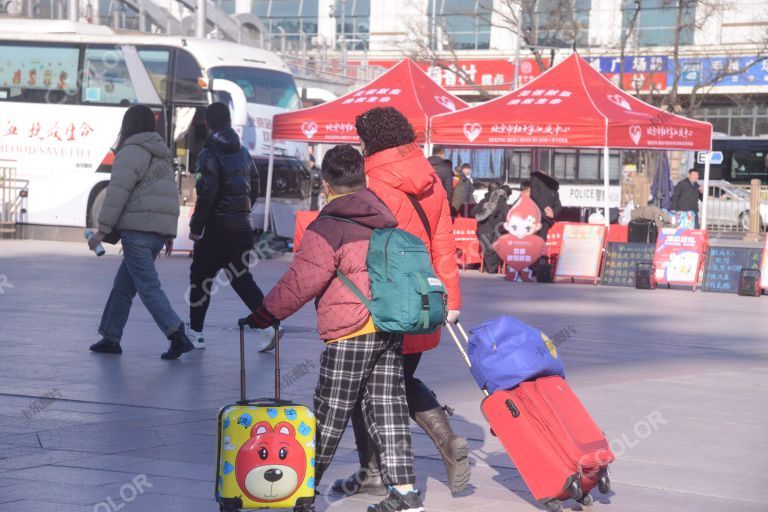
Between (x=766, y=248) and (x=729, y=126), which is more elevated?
(x=729, y=126)

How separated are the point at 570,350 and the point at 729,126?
4347 cm

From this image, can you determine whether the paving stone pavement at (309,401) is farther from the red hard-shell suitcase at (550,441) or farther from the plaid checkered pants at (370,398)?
the plaid checkered pants at (370,398)

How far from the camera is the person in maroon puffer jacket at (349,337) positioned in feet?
17.2

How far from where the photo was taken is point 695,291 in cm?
1841

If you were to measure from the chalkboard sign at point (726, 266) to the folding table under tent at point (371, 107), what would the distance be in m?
4.77

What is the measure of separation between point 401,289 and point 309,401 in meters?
3.27

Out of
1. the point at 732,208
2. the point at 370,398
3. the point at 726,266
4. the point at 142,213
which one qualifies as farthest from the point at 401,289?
the point at 732,208

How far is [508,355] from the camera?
568 centimetres

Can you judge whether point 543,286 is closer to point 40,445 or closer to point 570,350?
point 570,350

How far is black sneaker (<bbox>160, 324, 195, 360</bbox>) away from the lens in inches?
389

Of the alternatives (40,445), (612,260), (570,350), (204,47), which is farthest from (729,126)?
(40,445)

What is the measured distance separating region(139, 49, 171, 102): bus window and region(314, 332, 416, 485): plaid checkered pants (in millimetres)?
20311

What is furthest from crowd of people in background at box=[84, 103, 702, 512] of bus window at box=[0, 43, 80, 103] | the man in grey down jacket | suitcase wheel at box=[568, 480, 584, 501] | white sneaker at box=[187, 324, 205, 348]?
bus window at box=[0, 43, 80, 103]

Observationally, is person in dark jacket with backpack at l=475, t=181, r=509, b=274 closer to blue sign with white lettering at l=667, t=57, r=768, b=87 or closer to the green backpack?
the green backpack
